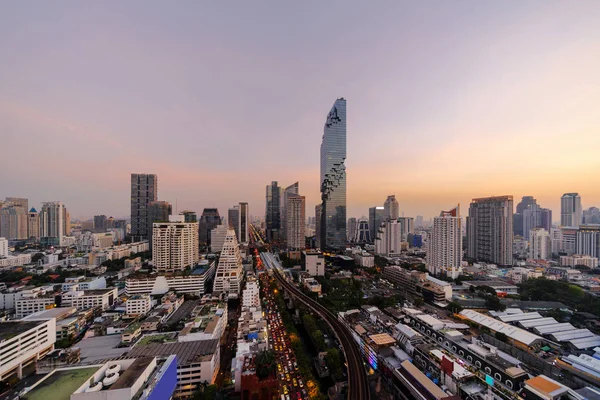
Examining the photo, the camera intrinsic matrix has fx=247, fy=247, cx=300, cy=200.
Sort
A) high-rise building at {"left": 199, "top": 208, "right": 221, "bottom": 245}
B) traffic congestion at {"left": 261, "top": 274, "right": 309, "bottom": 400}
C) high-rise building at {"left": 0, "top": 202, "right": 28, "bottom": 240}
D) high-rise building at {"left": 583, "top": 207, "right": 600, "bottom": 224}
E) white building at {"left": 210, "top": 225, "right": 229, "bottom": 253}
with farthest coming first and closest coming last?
1. high-rise building at {"left": 583, "top": 207, "right": 600, "bottom": 224}
2. high-rise building at {"left": 199, "top": 208, "right": 221, "bottom": 245}
3. white building at {"left": 210, "top": 225, "right": 229, "bottom": 253}
4. high-rise building at {"left": 0, "top": 202, "right": 28, "bottom": 240}
5. traffic congestion at {"left": 261, "top": 274, "right": 309, "bottom": 400}

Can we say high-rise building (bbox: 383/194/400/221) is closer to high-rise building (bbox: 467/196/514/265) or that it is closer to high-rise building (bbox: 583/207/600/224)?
high-rise building (bbox: 467/196/514/265)

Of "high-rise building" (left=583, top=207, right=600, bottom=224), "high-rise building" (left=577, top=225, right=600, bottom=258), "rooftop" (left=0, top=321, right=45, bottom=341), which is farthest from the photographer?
"high-rise building" (left=583, top=207, right=600, bottom=224)

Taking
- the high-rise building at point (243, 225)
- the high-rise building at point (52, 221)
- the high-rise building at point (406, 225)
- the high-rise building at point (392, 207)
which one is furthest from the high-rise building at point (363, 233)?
the high-rise building at point (52, 221)

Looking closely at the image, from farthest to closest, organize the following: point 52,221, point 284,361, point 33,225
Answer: point 33,225 → point 52,221 → point 284,361

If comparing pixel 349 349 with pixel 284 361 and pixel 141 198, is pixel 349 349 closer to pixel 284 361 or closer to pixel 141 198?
pixel 284 361

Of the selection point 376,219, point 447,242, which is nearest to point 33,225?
point 447,242

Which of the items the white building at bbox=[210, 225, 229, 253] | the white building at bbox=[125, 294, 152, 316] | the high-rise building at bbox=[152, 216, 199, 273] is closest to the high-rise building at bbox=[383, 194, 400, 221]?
the white building at bbox=[210, 225, 229, 253]

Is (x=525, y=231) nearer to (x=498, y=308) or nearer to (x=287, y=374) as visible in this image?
(x=498, y=308)
